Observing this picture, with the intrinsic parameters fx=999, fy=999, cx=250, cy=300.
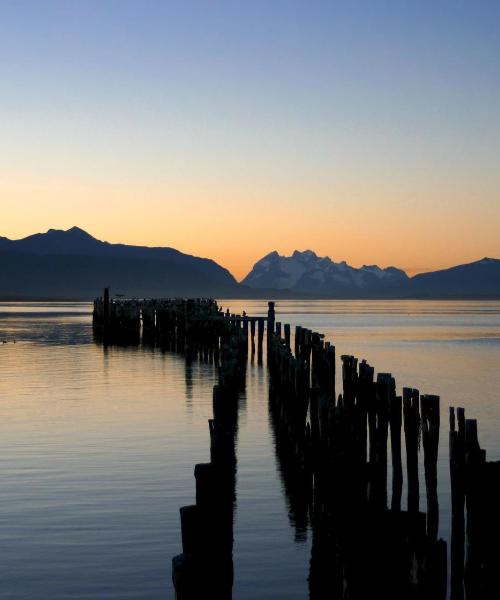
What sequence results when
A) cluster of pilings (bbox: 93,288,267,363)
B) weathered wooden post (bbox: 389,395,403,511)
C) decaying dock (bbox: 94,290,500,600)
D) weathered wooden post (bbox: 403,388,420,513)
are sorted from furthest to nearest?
cluster of pilings (bbox: 93,288,267,363) → weathered wooden post (bbox: 389,395,403,511) → weathered wooden post (bbox: 403,388,420,513) → decaying dock (bbox: 94,290,500,600)

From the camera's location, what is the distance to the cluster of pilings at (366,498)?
26.7ft

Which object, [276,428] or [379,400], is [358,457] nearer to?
[379,400]

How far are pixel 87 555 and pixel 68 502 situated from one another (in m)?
2.88

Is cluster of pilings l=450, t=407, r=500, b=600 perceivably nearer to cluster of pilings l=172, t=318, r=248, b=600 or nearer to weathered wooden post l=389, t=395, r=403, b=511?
cluster of pilings l=172, t=318, r=248, b=600

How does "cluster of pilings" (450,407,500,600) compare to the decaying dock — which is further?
"cluster of pilings" (450,407,500,600)

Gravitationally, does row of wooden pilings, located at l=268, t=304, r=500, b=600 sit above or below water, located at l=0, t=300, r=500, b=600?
above

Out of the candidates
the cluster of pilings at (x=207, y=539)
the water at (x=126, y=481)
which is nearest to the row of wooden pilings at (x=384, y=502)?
the water at (x=126, y=481)

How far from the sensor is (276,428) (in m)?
23.4

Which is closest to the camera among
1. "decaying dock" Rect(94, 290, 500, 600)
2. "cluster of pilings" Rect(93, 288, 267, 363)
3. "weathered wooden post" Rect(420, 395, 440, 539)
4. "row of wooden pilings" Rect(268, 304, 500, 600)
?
"decaying dock" Rect(94, 290, 500, 600)

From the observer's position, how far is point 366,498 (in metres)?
11.6

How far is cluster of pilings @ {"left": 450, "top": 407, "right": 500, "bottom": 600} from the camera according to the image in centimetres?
840

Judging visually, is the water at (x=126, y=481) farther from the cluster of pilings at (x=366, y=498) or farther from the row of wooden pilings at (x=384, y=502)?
the row of wooden pilings at (x=384, y=502)

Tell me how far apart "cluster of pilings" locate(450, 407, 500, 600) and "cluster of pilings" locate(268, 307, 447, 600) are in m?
0.51

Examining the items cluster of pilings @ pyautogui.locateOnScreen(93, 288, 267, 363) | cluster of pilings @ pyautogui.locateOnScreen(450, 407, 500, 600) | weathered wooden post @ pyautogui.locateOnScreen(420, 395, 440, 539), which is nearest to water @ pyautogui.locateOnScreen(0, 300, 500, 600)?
weathered wooden post @ pyautogui.locateOnScreen(420, 395, 440, 539)
